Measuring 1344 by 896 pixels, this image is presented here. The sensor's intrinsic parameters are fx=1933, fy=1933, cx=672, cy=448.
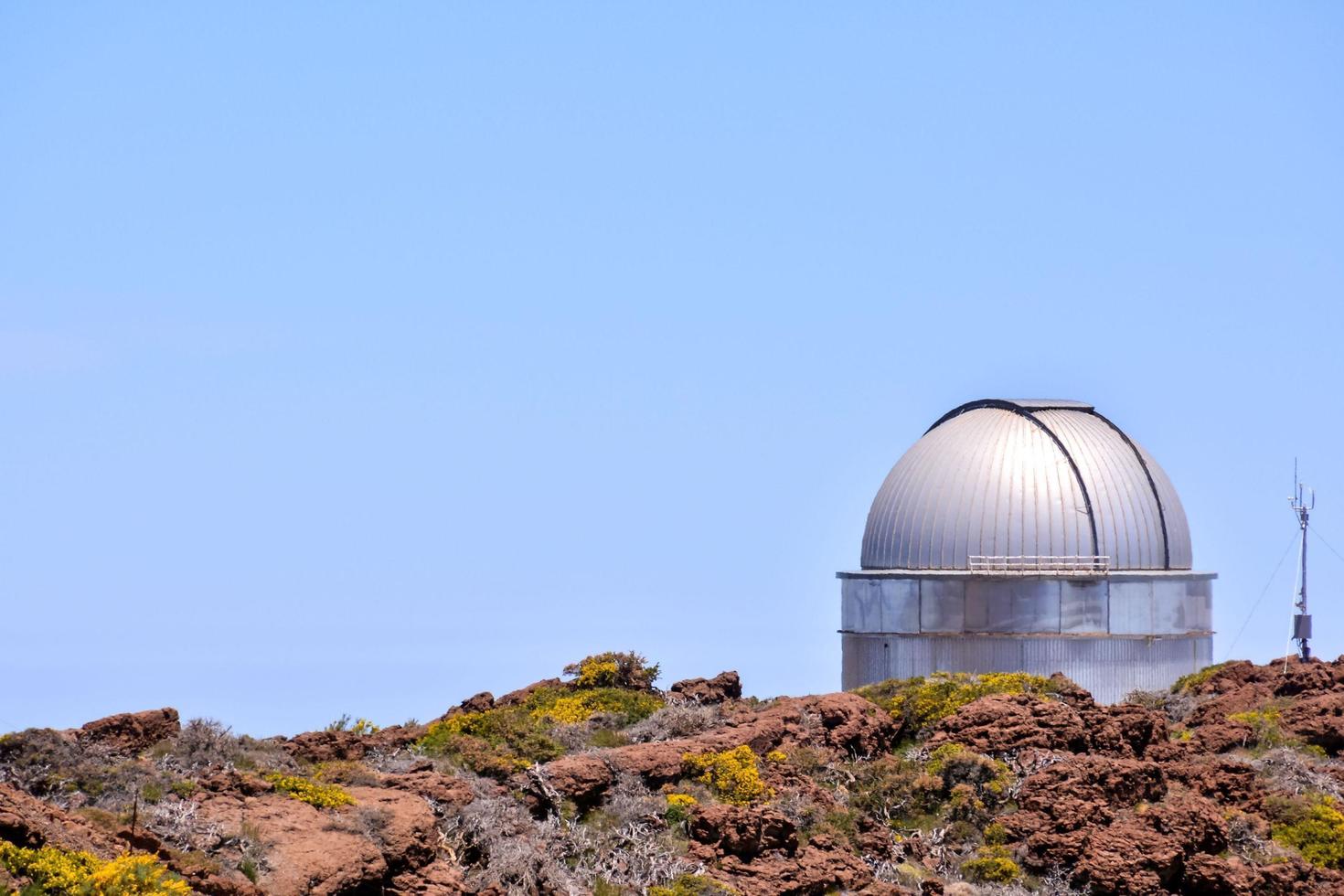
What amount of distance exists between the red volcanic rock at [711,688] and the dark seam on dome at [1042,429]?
25.6 ft

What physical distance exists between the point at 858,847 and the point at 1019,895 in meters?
2.14

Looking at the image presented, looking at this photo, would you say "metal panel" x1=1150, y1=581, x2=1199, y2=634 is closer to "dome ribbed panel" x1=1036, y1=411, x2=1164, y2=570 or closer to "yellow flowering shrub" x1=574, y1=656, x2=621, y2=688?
"dome ribbed panel" x1=1036, y1=411, x2=1164, y2=570

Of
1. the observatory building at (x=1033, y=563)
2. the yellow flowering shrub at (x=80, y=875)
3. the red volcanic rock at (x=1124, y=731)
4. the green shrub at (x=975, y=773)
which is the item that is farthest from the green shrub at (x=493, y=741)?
the observatory building at (x=1033, y=563)

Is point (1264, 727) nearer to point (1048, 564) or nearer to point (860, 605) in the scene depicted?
point (1048, 564)

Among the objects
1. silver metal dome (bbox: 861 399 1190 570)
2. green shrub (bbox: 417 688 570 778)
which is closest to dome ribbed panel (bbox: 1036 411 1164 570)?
silver metal dome (bbox: 861 399 1190 570)

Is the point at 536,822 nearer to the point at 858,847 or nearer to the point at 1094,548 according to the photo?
the point at 858,847

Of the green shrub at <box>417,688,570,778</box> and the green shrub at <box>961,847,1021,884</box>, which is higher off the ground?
the green shrub at <box>417,688,570,778</box>

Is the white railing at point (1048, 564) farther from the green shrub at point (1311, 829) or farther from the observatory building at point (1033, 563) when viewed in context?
the green shrub at point (1311, 829)

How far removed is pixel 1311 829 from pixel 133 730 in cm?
1547

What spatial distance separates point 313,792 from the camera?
21.8 m

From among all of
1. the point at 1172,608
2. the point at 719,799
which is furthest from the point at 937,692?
the point at 1172,608

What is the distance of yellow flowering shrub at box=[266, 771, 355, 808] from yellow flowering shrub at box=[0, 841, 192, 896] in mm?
3322

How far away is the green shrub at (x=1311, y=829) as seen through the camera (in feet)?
83.4

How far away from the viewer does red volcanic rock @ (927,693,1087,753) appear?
27.3 meters
